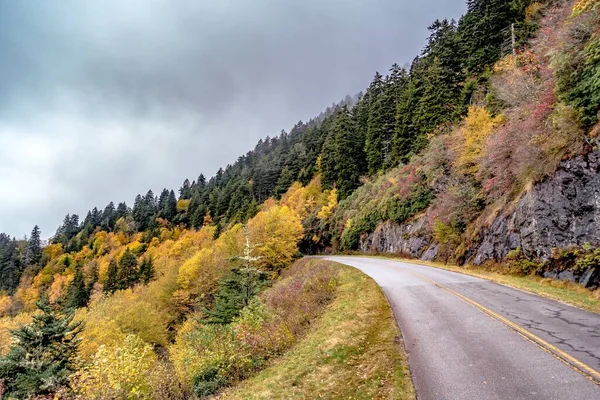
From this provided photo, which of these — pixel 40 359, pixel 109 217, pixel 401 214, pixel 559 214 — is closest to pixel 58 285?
pixel 109 217

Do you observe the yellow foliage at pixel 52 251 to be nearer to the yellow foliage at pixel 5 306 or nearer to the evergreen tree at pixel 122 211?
the evergreen tree at pixel 122 211

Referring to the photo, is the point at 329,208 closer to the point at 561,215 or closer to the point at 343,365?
the point at 561,215

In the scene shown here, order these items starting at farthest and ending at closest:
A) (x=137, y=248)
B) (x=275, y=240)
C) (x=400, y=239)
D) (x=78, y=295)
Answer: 1. (x=137, y=248)
2. (x=78, y=295)
3. (x=275, y=240)
4. (x=400, y=239)

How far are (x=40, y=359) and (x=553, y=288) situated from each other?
31.5 meters

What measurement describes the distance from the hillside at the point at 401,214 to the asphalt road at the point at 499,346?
11.4ft

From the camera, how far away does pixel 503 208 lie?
66.1 ft

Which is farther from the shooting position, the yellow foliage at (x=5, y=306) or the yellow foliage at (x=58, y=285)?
Result: the yellow foliage at (x=58, y=285)

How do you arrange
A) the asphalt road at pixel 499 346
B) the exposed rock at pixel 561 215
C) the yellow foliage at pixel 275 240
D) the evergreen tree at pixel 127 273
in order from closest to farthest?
1. the asphalt road at pixel 499 346
2. the exposed rock at pixel 561 215
3. the yellow foliage at pixel 275 240
4. the evergreen tree at pixel 127 273

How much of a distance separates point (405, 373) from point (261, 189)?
9844 cm

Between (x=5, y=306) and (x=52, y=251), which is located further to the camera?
(x=52, y=251)

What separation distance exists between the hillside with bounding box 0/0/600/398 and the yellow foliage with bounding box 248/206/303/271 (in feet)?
0.90

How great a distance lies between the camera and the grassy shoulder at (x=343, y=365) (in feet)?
24.5

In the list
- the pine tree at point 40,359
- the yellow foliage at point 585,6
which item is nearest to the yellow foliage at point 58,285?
the pine tree at point 40,359

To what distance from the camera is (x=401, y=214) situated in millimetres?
34938
